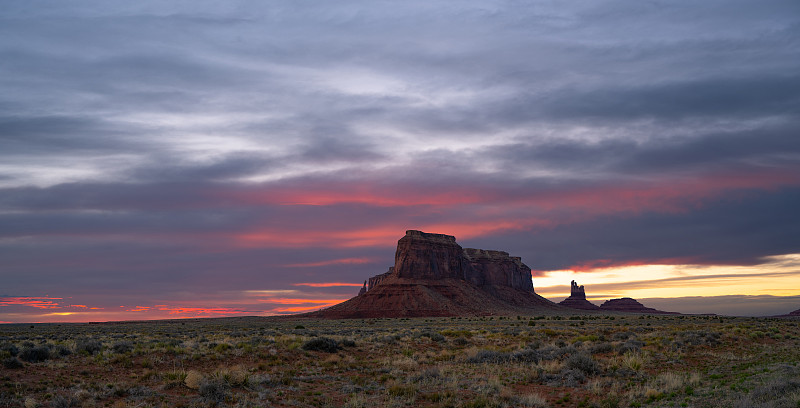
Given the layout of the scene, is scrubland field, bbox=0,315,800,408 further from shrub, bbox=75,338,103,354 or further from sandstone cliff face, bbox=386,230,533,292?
sandstone cliff face, bbox=386,230,533,292

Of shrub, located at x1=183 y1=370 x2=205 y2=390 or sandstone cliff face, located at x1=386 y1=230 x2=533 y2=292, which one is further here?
sandstone cliff face, located at x1=386 y1=230 x2=533 y2=292

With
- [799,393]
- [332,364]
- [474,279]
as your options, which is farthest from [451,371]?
[474,279]

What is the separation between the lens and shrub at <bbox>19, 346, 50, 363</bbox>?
2278 centimetres

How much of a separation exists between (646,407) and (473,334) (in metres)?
26.6

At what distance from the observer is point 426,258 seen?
157 m

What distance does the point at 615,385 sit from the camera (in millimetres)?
18703

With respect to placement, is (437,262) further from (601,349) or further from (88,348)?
(88,348)

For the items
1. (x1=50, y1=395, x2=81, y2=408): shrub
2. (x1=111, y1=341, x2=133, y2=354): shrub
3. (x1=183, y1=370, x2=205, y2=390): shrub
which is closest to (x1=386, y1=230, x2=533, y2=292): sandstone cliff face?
(x1=111, y1=341, x2=133, y2=354): shrub

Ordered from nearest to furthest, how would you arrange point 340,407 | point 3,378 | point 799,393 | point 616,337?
point 799,393 → point 340,407 → point 3,378 → point 616,337

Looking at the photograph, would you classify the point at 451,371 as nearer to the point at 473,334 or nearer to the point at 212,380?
the point at 212,380

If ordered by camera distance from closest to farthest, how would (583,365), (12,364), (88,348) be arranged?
(12,364)
(583,365)
(88,348)

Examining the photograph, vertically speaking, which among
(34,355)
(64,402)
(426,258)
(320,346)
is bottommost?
(320,346)

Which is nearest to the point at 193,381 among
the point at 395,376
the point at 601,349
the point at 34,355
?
the point at 395,376

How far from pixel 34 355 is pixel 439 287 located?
128192 millimetres
